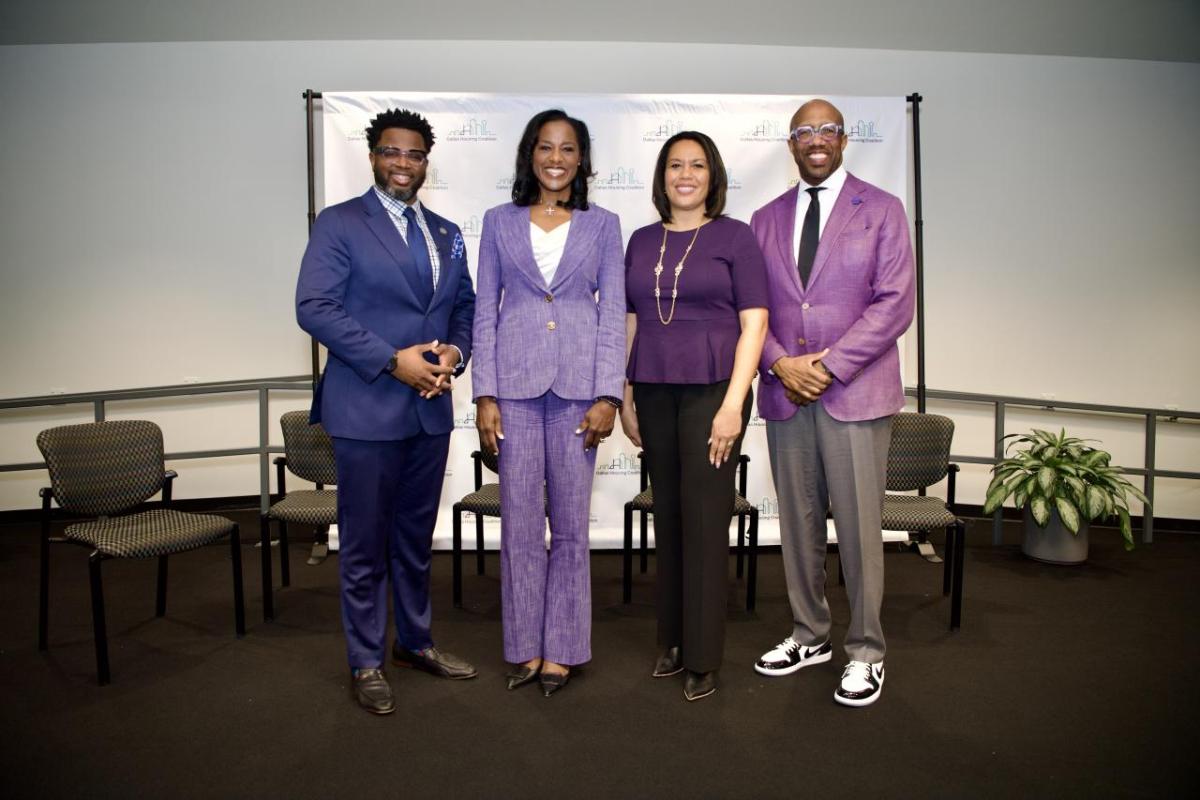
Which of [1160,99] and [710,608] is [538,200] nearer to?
[710,608]

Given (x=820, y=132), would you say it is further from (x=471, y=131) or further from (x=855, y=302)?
(x=471, y=131)

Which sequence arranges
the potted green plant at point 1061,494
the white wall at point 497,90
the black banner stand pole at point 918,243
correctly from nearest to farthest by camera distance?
1. the potted green plant at point 1061,494
2. the black banner stand pole at point 918,243
3. the white wall at point 497,90

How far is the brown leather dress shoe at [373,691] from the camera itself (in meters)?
2.34

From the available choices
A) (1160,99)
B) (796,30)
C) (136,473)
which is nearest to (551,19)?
(796,30)

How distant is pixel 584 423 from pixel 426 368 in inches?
19.5

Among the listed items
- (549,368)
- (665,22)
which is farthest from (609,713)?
(665,22)

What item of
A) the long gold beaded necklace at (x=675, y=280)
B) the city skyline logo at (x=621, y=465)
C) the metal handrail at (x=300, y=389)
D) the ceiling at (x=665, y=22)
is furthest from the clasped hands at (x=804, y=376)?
the ceiling at (x=665, y=22)

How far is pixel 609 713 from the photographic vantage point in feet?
7.68

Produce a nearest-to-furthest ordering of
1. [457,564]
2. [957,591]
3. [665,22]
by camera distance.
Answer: [957,591], [457,564], [665,22]

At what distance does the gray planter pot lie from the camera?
160 inches

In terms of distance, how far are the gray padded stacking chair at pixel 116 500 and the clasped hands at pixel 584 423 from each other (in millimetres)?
1228

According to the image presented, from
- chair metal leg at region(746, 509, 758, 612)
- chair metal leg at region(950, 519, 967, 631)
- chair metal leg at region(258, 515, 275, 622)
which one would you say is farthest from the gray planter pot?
chair metal leg at region(258, 515, 275, 622)

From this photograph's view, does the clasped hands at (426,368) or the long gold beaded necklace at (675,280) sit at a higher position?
the long gold beaded necklace at (675,280)

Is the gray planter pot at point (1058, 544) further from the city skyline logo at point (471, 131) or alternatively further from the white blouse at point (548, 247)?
the city skyline logo at point (471, 131)
